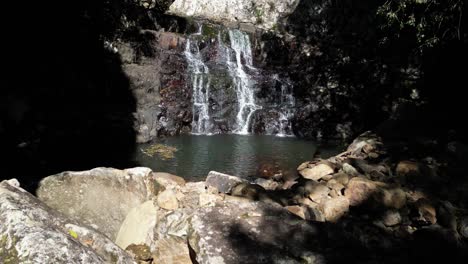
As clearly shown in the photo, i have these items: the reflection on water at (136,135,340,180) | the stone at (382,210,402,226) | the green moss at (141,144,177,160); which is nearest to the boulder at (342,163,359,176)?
the stone at (382,210,402,226)

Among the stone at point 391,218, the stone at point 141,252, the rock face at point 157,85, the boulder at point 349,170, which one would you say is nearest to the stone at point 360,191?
the stone at point 391,218

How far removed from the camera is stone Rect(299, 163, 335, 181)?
21.0 feet

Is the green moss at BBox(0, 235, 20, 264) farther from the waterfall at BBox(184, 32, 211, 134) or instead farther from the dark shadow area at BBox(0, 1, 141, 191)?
the waterfall at BBox(184, 32, 211, 134)

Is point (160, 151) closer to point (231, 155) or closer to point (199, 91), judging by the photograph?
point (231, 155)

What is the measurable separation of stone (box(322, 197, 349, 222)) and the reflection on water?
10.1 ft

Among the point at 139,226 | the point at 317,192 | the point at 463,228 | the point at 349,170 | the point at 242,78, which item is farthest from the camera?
the point at 242,78

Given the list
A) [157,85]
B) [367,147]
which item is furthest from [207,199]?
[157,85]

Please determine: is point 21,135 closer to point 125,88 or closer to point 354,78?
point 125,88

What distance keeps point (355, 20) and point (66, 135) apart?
1377 centimetres

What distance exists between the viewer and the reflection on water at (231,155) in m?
9.29

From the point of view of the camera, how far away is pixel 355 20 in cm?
1741

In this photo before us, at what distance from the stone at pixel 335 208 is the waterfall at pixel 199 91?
8852 millimetres

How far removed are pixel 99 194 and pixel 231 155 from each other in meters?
6.46

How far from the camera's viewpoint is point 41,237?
226cm
